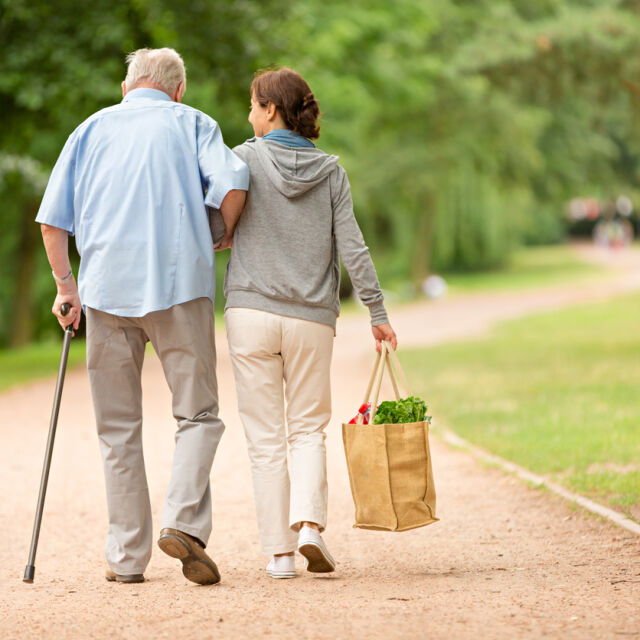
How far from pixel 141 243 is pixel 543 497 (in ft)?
9.94

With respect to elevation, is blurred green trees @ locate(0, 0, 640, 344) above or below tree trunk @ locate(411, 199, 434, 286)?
above

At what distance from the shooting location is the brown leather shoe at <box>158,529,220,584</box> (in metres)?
4.22

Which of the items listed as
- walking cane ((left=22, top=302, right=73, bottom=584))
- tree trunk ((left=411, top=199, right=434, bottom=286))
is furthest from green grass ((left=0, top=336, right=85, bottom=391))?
tree trunk ((left=411, top=199, right=434, bottom=286))

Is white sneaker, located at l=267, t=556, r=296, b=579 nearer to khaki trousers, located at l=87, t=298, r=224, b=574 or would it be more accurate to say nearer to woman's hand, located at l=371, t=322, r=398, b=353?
khaki trousers, located at l=87, t=298, r=224, b=574

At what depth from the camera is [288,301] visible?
14.6 ft

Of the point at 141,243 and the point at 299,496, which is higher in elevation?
the point at 141,243

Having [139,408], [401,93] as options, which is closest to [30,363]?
[401,93]

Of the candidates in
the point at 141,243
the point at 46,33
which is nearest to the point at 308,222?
the point at 141,243

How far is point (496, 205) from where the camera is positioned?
3550 cm

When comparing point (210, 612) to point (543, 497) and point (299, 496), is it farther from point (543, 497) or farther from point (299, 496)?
point (543, 497)

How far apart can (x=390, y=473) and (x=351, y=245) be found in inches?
35.4

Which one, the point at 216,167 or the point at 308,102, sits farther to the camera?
the point at 308,102

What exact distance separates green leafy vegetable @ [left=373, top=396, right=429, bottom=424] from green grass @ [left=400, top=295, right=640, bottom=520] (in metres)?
1.73

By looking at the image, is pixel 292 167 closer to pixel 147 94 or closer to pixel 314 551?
pixel 147 94
